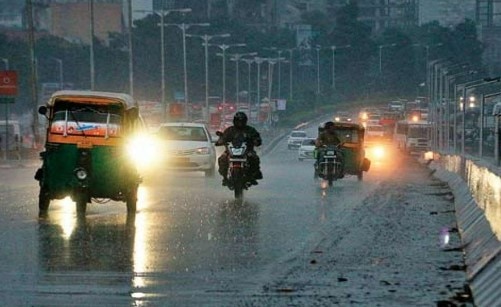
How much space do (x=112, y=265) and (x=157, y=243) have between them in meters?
2.71

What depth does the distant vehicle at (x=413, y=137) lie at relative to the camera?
89188 millimetres

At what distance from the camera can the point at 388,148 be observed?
94.1m

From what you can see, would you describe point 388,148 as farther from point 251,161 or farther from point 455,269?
point 455,269

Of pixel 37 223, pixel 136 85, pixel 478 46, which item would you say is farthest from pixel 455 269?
pixel 478 46

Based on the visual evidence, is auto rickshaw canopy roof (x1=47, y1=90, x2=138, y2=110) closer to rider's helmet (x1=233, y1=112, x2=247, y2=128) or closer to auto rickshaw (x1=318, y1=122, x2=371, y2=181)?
rider's helmet (x1=233, y1=112, x2=247, y2=128)

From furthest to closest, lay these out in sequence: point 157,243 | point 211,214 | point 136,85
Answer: point 136,85
point 211,214
point 157,243

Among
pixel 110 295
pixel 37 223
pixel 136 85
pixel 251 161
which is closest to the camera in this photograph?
pixel 110 295

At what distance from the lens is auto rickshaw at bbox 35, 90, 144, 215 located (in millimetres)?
22984

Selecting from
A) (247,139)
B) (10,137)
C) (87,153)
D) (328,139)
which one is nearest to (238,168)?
(247,139)

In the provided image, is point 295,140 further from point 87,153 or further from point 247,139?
point 87,153

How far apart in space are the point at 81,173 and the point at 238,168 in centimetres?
709

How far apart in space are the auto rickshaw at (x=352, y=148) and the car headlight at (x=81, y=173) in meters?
17.2

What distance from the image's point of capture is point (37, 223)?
2244cm

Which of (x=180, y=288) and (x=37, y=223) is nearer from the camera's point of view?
(x=180, y=288)
